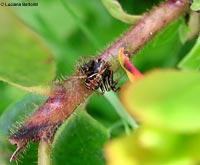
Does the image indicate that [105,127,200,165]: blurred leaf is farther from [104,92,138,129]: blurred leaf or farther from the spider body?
[104,92,138,129]: blurred leaf

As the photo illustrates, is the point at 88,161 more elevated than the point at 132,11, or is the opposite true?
the point at 132,11

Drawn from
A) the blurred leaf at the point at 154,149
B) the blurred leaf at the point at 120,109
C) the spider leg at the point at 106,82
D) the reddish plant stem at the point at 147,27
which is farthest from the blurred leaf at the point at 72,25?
the blurred leaf at the point at 154,149

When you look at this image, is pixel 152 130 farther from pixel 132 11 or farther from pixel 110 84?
pixel 132 11

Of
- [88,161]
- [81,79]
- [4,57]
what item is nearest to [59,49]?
[88,161]

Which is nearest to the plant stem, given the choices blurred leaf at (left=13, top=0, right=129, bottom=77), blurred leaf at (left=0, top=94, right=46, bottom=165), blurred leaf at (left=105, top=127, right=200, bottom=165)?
blurred leaf at (left=0, top=94, right=46, bottom=165)

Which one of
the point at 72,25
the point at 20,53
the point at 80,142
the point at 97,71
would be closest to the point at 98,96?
the point at 80,142

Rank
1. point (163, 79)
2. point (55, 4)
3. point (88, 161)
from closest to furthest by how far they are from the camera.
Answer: point (163, 79) < point (88, 161) < point (55, 4)

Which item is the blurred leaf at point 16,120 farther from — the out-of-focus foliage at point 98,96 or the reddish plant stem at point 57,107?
the reddish plant stem at point 57,107
